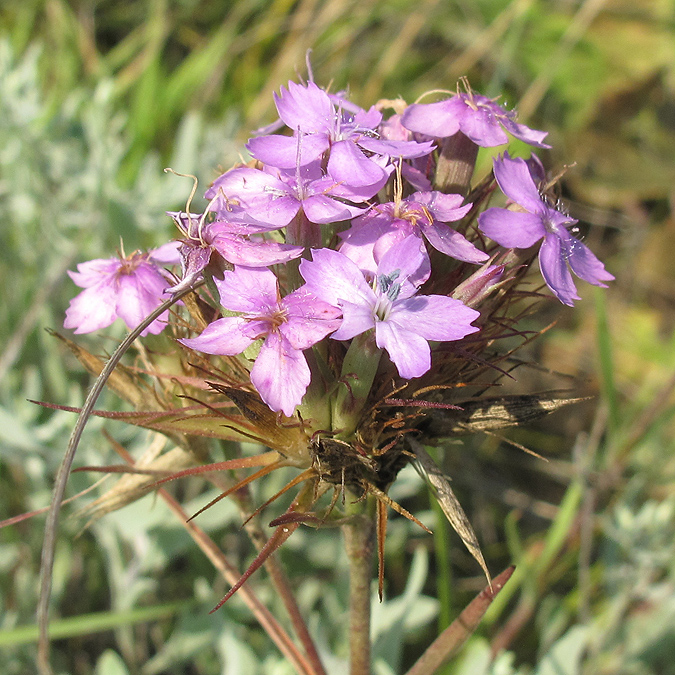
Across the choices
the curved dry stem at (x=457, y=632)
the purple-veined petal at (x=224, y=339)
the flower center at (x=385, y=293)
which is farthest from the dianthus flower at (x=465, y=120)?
the curved dry stem at (x=457, y=632)

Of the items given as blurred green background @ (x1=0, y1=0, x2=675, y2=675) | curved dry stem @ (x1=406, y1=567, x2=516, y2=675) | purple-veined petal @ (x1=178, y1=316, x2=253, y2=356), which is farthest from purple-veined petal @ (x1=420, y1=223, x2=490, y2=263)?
curved dry stem @ (x1=406, y1=567, x2=516, y2=675)

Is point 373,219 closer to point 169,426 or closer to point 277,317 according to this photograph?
point 277,317

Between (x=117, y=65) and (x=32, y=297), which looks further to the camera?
(x=117, y=65)

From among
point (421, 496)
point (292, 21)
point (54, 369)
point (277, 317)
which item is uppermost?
point (277, 317)

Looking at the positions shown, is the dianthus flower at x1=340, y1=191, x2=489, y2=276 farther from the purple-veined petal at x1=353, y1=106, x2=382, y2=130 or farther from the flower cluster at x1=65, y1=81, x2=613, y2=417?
the purple-veined petal at x1=353, y1=106, x2=382, y2=130

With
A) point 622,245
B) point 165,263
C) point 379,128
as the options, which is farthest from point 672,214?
point 165,263

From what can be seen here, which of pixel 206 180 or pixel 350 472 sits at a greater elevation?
pixel 350 472

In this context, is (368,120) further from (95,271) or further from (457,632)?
(457,632)
